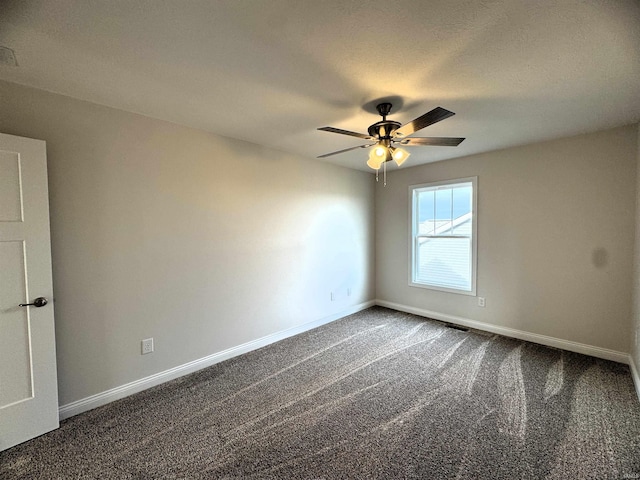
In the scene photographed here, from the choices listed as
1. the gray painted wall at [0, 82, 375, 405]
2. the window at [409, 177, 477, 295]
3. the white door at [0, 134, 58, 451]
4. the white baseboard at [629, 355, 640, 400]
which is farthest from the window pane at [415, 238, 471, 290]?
the white door at [0, 134, 58, 451]

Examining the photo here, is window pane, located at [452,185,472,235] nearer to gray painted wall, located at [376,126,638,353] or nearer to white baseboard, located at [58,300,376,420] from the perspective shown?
gray painted wall, located at [376,126,638,353]

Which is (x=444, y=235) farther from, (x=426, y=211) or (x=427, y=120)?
(x=427, y=120)

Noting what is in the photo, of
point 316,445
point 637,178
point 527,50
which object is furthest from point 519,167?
point 316,445

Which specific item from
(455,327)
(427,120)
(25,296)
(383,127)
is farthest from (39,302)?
(455,327)

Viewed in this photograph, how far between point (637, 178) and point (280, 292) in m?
3.83

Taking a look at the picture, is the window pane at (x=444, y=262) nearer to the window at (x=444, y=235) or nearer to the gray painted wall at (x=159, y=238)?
the window at (x=444, y=235)

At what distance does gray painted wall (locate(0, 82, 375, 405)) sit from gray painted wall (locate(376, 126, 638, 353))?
2.29 meters

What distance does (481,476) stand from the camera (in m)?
1.55

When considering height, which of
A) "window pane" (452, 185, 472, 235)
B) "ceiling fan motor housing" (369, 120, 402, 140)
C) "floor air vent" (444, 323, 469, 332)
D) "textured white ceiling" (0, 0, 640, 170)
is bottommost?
"floor air vent" (444, 323, 469, 332)

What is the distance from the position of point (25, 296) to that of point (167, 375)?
4.20ft

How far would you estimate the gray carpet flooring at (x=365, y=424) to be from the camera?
1.62m

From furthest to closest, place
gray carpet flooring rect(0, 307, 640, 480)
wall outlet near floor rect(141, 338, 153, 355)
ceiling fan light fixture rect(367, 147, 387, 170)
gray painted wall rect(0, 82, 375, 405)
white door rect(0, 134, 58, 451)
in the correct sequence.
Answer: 1. wall outlet near floor rect(141, 338, 153, 355)
2. ceiling fan light fixture rect(367, 147, 387, 170)
3. gray painted wall rect(0, 82, 375, 405)
4. white door rect(0, 134, 58, 451)
5. gray carpet flooring rect(0, 307, 640, 480)

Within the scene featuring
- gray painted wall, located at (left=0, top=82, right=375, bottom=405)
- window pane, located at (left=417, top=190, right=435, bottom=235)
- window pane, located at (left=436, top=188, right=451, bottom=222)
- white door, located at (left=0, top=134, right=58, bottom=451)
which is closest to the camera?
white door, located at (left=0, top=134, right=58, bottom=451)

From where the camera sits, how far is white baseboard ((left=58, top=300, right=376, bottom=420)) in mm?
2123
